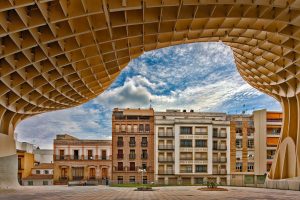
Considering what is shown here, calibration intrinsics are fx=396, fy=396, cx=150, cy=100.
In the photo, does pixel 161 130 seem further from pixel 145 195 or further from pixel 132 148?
pixel 145 195

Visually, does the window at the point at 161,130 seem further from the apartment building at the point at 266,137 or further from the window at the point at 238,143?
the apartment building at the point at 266,137

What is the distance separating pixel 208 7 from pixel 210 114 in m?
74.4

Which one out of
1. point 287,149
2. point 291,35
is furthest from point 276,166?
point 291,35

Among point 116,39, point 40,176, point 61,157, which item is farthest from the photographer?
point 40,176

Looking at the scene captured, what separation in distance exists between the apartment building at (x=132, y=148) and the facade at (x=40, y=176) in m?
16.8

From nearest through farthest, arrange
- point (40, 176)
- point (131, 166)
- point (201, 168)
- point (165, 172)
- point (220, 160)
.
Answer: point (165, 172) → point (201, 168) → point (131, 166) → point (220, 160) → point (40, 176)

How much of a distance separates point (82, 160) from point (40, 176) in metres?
11.4

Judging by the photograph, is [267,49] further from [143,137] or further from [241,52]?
[143,137]

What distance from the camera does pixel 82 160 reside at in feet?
326

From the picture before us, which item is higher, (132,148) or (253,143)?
(253,143)

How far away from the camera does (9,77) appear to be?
37.4 meters

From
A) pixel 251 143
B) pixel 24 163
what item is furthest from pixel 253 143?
pixel 24 163

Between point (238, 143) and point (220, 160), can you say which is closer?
point (220, 160)

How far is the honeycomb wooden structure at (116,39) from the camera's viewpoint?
27.0 metres
